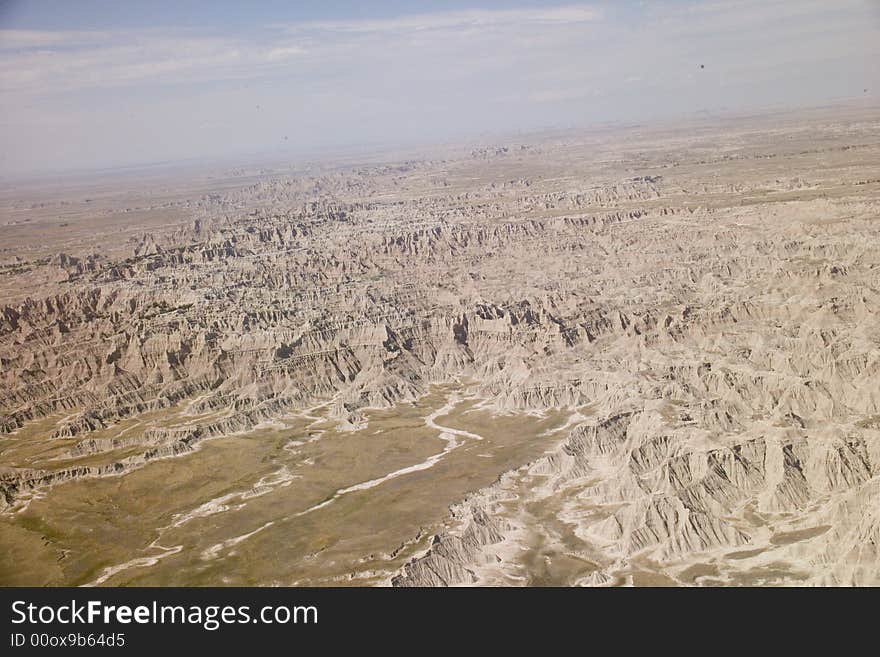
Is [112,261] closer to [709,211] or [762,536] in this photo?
[709,211]

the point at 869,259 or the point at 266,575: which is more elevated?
the point at 869,259

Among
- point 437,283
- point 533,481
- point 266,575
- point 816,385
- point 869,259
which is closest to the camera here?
point 266,575

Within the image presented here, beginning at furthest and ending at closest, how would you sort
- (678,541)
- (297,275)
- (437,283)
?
(297,275) → (437,283) → (678,541)

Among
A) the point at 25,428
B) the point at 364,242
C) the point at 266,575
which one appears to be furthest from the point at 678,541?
the point at 364,242

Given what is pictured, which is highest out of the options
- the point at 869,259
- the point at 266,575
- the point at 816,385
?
the point at 869,259
